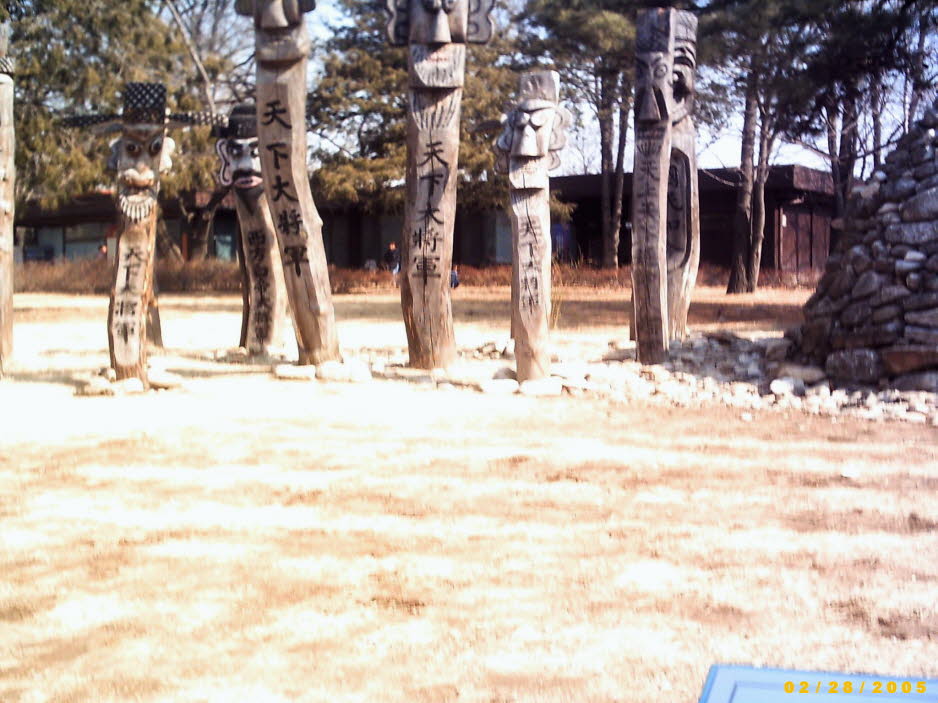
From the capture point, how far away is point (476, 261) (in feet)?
86.7

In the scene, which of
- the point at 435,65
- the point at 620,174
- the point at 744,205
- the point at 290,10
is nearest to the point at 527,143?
the point at 435,65

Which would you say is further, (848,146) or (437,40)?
(848,146)

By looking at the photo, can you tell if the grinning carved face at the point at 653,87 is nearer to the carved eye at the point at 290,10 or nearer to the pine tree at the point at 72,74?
the carved eye at the point at 290,10

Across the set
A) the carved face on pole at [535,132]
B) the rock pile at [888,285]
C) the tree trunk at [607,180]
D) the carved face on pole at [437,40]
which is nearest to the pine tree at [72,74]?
the carved face on pole at [437,40]

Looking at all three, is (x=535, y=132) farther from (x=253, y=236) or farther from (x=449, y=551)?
(x=449, y=551)

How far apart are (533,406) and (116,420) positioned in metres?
2.74

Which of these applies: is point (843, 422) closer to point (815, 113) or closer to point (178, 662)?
point (178, 662)

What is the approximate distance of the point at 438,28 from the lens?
8203 mm

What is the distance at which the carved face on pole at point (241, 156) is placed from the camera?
978 centimetres

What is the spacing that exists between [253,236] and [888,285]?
5636mm

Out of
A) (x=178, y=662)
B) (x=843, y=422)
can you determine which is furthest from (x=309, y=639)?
(x=843, y=422)

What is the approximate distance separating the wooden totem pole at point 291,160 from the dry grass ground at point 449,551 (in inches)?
67.8

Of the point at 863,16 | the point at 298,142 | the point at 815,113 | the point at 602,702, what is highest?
the point at 863,16

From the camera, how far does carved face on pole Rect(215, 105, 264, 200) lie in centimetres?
978
